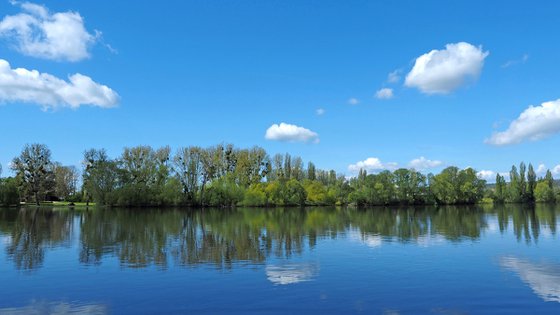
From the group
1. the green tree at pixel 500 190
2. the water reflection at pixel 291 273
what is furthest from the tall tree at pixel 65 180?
the green tree at pixel 500 190

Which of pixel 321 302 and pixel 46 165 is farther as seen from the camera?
pixel 46 165

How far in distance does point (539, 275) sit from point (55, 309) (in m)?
19.2

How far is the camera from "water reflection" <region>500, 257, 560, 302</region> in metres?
14.8

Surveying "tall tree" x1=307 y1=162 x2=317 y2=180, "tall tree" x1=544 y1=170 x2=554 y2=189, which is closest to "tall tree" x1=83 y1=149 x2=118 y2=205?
"tall tree" x1=307 y1=162 x2=317 y2=180

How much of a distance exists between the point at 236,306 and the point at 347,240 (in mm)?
19143

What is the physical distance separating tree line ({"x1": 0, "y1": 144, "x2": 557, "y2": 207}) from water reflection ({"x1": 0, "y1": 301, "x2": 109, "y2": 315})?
87.1 metres

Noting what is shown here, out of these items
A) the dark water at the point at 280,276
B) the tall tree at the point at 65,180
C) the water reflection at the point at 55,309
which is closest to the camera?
the water reflection at the point at 55,309

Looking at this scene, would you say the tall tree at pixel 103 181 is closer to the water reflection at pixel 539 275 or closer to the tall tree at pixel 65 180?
the tall tree at pixel 65 180

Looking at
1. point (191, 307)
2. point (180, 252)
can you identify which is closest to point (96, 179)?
point (180, 252)

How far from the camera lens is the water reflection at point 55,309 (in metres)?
12.9

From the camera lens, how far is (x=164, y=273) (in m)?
18.9

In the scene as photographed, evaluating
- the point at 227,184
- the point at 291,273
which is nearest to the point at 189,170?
the point at 227,184

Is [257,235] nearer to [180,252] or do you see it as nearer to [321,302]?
[180,252]

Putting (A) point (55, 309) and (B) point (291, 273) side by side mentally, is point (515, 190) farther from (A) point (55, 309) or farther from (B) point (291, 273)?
(A) point (55, 309)
